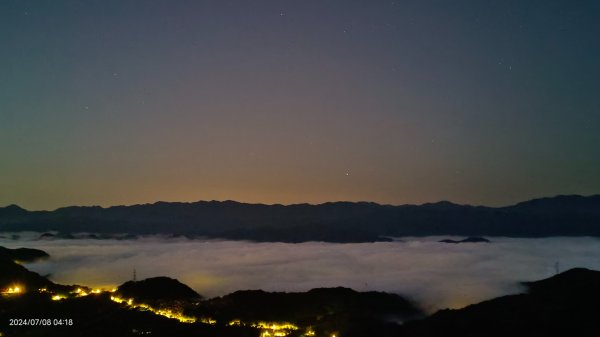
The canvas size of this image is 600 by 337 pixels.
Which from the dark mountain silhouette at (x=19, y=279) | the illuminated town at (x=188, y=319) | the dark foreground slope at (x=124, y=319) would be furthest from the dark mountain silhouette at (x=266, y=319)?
the illuminated town at (x=188, y=319)

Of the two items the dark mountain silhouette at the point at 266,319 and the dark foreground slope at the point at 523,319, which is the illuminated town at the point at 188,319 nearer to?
the dark mountain silhouette at the point at 266,319

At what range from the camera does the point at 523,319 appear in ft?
573

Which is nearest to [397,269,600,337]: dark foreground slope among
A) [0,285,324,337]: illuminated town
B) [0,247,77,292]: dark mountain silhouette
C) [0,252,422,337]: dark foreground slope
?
[0,252,422,337]: dark foreground slope

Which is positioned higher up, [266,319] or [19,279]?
[19,279]

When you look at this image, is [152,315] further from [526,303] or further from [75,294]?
[526,303]

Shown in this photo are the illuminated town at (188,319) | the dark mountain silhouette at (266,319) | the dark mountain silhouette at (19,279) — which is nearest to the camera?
the dark mountain silhouette at (266,319)

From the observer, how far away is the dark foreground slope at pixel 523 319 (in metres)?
163

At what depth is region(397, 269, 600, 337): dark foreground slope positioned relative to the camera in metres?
163

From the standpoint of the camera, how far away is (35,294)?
158375 mm

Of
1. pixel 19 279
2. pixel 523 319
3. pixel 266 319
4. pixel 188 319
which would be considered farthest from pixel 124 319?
pixel 523 319

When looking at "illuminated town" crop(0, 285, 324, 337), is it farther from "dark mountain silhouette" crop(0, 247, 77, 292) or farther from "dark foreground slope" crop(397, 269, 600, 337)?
"dark foreground slope" crop(397, 269, 600, 337)

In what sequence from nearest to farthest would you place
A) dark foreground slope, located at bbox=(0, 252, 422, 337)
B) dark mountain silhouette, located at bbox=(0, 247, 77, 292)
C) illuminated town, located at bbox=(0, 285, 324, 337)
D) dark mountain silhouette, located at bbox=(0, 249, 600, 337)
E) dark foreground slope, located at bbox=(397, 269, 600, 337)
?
dark foreground slope, located at bbox=(0, 252, 422, 337)
dark mountain silhouette, located at bbox=(0, 249, 600, 337)
illuminated town, located at bbox=(0, 285, 324, 337)
dark foreground slope, located at bbox=(397, 269, 600, 337)
dark mountain silhouette, located at bbox=(0, 247, 77, 292)

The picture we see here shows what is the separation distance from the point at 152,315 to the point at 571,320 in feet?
433

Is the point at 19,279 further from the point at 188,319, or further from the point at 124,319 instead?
the point at 188,319
